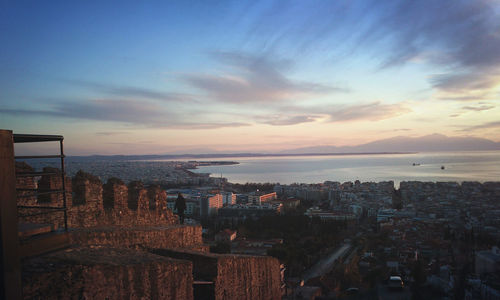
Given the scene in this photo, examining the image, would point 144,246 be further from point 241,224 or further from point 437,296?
point 241,224

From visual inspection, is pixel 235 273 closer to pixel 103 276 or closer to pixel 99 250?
pixel 99 250

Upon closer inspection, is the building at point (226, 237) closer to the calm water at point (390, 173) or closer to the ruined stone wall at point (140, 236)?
the ruined stone wall at point (140, 236)

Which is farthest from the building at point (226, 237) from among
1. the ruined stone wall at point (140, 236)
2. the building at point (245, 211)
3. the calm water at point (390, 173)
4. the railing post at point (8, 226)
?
the calm water at point (390, 173)

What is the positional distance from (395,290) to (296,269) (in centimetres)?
780

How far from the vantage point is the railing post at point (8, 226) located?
1987 mm

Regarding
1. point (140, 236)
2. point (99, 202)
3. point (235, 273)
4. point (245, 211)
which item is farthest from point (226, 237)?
point (235, 273)

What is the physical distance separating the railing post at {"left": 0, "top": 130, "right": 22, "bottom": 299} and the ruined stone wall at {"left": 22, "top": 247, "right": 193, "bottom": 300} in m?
0.14

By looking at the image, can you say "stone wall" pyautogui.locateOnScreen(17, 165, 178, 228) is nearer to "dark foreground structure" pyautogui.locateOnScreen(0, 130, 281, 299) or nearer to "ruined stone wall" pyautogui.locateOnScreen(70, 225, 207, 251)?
"dark foreground structure" pyautogui.locateOnScreen(0, 130, 281, 299)

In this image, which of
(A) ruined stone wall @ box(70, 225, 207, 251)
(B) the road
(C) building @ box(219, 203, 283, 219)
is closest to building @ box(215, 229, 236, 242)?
(B) the road

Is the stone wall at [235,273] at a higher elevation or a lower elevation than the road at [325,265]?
higher

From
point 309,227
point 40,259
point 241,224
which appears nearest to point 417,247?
point 309,227

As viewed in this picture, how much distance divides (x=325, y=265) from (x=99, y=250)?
52.2 ft

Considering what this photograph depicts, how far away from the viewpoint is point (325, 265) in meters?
17.6

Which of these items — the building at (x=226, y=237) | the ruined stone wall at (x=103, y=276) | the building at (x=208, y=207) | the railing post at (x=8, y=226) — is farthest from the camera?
the building at (x=208, y=207)
